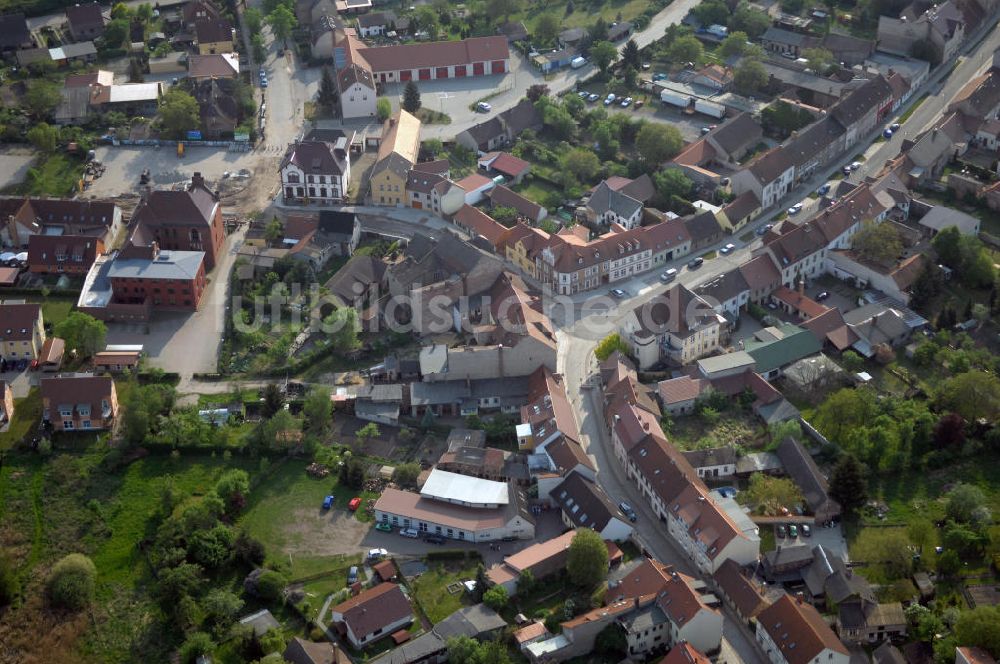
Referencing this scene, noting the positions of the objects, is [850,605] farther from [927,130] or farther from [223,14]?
[223,14]

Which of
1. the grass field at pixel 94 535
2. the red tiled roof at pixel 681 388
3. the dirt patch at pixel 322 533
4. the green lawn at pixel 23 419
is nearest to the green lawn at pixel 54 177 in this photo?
the green lawn at pixel 23 419

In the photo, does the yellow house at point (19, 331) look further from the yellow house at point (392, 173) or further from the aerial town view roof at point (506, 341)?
the yellow house at point (392, 173)

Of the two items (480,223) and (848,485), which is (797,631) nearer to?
(848,485)

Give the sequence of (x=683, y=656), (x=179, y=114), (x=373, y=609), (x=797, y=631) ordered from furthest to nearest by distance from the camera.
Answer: (x=179, y=114), (x=373, y=609), (x=797, y=631), (x=683, y=656)

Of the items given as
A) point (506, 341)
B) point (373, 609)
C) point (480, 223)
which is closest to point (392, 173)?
point (480, 223)

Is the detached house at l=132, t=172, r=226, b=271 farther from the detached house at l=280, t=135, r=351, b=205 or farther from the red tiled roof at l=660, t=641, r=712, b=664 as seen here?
the red tiled roof at l=660, t=641, r=712, b=664

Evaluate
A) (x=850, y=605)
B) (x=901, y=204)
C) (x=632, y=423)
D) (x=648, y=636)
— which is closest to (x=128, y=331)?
(x=632, y=423)
